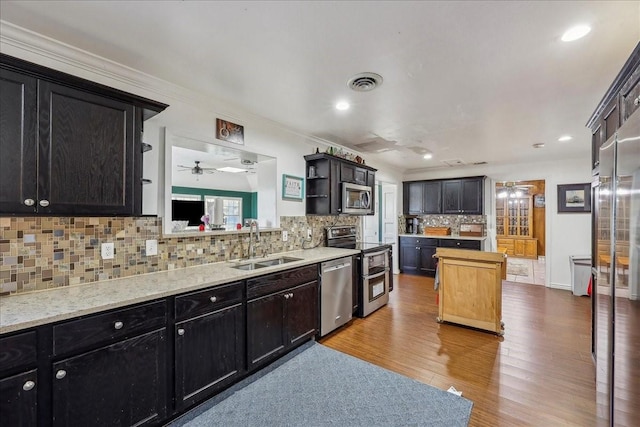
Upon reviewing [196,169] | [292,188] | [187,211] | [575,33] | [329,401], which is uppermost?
[575,33]

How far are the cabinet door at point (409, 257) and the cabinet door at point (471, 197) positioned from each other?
4.44 feet

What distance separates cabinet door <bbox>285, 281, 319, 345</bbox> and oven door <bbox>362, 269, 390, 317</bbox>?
3.14 feet

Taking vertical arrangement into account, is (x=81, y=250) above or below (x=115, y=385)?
above

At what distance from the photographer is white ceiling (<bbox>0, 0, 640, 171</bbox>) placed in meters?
1.49

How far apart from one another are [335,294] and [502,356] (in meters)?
1.77

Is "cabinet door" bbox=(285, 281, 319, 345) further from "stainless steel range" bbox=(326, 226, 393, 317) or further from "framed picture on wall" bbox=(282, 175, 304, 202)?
"framed picture on wall" bbox=(282, 175, 304, 202)

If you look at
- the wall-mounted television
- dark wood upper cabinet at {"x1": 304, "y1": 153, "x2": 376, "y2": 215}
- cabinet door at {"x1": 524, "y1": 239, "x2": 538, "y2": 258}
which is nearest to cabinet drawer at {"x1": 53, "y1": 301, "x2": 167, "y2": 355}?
dark wood upper cabinet at {"x1": 304, "y1": 153, "x2": 376, "y2": 215}

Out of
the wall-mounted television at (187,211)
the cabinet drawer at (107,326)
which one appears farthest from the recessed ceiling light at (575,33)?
the wall-mounted television at (187,211)

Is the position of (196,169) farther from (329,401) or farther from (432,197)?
(432,197)

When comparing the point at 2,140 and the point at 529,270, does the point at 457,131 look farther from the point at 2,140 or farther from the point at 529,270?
the point at 529,270

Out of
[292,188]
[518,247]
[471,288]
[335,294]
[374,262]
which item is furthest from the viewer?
[518,247]

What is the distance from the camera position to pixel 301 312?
9.16 ft

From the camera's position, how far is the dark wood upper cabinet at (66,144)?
4.85ft

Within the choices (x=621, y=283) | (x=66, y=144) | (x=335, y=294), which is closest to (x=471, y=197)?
(x=335, y=294)
